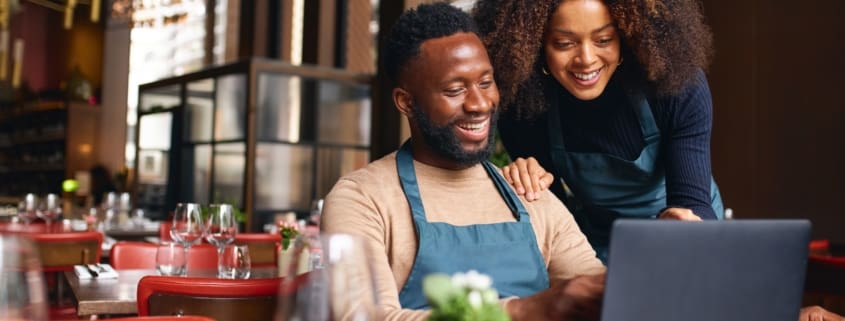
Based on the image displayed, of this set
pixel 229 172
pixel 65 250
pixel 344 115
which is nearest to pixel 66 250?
pixel 65 250

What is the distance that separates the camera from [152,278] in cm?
185

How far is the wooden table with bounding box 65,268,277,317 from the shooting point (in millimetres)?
2082

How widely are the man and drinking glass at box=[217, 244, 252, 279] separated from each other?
1.05 m

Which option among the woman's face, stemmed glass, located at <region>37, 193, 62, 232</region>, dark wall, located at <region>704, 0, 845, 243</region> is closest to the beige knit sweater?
the woman's face

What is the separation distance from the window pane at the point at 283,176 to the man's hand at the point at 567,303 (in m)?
5.99

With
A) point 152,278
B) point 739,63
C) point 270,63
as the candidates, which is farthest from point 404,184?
point 270,63

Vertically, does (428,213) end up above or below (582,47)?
below

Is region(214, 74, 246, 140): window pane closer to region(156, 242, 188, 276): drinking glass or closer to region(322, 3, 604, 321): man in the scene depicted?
region(156, 242, 188, 276): drinking glass

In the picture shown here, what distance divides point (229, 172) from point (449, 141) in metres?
6.05

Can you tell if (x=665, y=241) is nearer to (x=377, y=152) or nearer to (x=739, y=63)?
(x=739, y=63)

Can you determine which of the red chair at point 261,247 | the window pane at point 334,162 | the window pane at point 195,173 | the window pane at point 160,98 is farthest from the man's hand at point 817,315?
the window pane at point 160,98

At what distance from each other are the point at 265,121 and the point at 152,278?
528 centimetres

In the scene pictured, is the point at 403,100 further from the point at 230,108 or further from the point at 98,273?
the point at 230,108

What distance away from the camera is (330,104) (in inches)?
293
